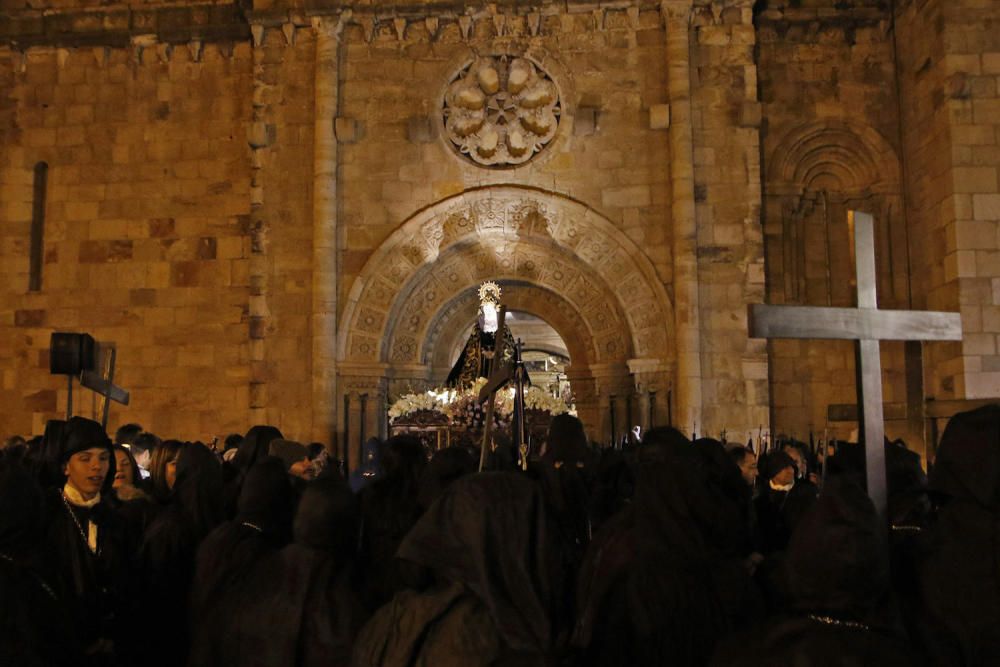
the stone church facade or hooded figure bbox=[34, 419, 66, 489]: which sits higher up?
the stone church facade

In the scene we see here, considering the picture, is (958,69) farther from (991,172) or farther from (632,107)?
(632,107)

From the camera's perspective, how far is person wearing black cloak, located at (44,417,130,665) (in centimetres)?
409

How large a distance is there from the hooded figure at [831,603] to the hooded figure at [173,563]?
118 inches

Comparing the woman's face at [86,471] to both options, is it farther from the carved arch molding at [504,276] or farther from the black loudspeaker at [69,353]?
the carved arch molding at [504,276]

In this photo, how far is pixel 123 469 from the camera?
659cm

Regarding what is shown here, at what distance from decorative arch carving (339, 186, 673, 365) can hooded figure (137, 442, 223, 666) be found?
8210 millimetres

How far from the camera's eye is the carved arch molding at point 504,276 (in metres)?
13.1

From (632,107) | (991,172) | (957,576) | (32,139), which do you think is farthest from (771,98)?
(957,576)

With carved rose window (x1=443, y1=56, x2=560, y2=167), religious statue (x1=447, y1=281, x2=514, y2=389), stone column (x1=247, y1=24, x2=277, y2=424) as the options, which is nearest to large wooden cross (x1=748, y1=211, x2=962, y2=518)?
religious statue (x1=447, y1=281, x2=514, y2=389)

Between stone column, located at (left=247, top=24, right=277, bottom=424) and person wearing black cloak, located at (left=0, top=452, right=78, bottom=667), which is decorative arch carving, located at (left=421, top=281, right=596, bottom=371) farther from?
person wearing black cloak, located at (left=0, top=452, right=78, bottom=667)

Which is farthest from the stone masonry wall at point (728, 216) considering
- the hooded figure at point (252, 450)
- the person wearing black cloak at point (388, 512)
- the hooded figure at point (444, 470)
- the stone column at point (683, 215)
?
the hooded figure at point (444, 470)

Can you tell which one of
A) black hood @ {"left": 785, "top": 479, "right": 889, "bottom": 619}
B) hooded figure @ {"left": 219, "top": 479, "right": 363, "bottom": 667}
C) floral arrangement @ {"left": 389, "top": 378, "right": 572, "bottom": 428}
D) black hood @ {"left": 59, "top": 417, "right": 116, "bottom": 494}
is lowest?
hooded figure @ {"left": 219, "top": 479, "right": 363, "bottom": 667}

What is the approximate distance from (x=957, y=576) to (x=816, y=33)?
40.2ft

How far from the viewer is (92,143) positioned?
14.6 meters
